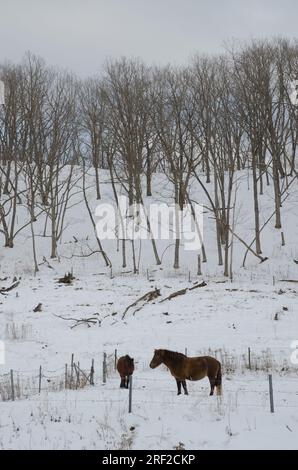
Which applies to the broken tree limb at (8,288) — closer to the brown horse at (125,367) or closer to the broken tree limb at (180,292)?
the broken tree limb at (180,292)

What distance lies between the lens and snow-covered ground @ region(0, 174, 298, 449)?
7770mm

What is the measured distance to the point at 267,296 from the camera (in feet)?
64.5

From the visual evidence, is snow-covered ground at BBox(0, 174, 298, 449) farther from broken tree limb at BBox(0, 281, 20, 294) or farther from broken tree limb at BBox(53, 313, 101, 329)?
broken tree limb at BBox(0, 281, 20, 294)

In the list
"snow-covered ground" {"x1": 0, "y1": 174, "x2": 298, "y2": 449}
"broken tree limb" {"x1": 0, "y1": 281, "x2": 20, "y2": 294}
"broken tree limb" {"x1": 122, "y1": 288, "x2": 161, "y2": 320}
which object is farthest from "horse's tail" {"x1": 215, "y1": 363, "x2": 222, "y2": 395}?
"broken tree limb" {"x1": 0, "y1": 281, "x2": 20, "y2": 294}

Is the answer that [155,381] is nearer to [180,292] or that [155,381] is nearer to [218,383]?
[218,383]

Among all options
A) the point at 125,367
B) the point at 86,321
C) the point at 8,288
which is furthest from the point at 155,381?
the point at 8,288

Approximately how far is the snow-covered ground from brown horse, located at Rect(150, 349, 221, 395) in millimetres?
393

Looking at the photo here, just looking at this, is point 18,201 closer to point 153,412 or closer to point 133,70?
point 133,70

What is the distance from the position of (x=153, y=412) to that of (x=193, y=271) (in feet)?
67.7

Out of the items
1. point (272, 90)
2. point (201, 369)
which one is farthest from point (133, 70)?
point (201, 369)

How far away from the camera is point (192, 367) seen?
931 centimetres

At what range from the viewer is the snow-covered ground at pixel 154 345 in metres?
7.77

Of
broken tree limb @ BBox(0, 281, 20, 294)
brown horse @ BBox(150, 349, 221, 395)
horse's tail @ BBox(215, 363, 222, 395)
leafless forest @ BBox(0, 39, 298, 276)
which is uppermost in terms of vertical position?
leafless forest @ BBox(0, 39, 298, 276)

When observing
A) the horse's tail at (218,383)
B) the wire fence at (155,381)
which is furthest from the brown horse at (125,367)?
the horse's tail at (218,383)
